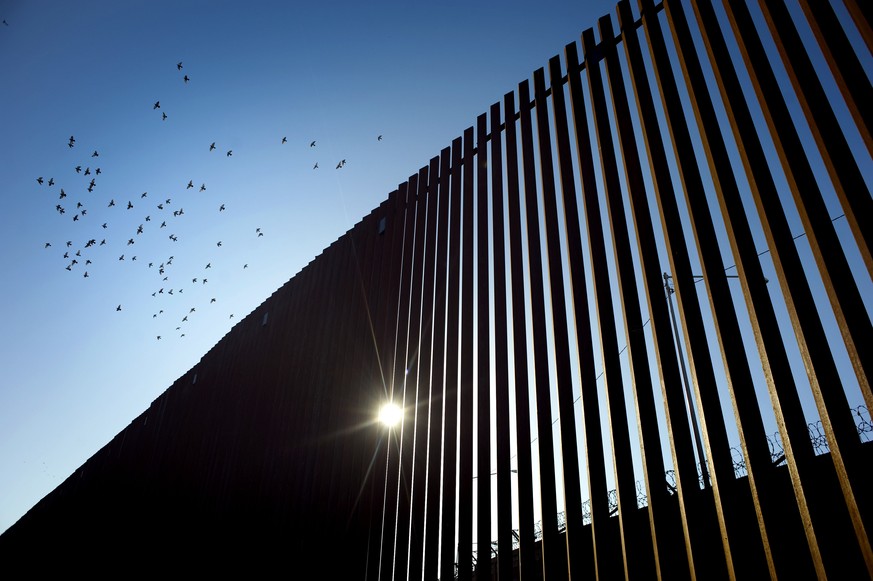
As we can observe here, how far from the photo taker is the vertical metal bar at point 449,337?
9.03ft

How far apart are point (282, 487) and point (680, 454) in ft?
12.1

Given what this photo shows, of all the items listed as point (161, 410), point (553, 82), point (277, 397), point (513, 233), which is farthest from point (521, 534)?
point (161, 410)

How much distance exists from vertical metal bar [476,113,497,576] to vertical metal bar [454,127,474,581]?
0.07m

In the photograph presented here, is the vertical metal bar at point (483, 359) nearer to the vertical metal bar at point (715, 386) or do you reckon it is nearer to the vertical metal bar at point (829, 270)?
the vertical metal bar at point (715, 386)

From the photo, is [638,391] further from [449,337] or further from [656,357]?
[449,337]

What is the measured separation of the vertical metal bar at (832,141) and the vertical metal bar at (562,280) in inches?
39.9

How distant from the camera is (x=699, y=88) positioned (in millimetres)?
2334

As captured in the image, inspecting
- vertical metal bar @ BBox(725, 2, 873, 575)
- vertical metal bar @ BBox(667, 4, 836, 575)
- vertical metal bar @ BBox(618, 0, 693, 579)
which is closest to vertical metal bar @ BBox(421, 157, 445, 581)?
vertical metal bar @ BBox(618, 0, 693, 579)

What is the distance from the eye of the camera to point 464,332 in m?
3.13

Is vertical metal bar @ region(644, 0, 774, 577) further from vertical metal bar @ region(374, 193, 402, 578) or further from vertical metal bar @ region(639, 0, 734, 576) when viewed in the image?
vertical metal bar @ region(374, 193, 402, 578)

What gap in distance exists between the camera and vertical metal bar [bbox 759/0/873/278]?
5.07 feet

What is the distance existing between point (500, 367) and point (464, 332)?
0.44 meters

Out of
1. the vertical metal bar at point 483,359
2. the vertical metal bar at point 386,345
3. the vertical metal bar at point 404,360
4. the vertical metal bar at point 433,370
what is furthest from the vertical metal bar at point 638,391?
the vertical metal bar at point 386,345

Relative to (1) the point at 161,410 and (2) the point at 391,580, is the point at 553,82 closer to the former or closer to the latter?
(2) the point at 391,580
